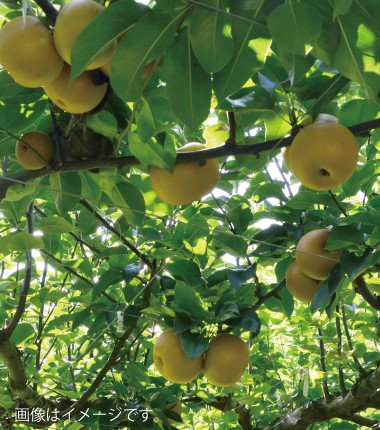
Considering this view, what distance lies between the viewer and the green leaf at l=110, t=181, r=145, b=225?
129 cm

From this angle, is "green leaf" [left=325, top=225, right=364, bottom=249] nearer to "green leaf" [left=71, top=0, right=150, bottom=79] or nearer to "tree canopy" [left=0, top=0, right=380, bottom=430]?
"tree canopy" [left=0, top=0, right=380, bottom=430]

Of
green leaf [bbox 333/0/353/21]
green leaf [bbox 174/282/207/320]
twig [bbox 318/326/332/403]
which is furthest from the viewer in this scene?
twig [bbox 318/326/332/403]

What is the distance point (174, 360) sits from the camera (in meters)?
1.52

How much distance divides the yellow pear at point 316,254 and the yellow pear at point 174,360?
0.38m

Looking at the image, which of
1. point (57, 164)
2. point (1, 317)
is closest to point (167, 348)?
point (57, 164)

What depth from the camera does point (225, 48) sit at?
0.85 m

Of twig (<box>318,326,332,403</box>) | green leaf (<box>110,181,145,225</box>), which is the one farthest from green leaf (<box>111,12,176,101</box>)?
twig (<box>318,326,332,403</box>)

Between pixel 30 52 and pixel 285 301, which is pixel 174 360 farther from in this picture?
pixel 30 52

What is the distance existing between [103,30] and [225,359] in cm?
96

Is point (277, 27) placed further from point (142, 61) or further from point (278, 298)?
point (278, 298)

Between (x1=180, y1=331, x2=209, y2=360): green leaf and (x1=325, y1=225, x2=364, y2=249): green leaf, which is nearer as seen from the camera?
(x1=325, y1=225, x2=364, y2=249): green leaf

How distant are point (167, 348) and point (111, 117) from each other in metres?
0.68

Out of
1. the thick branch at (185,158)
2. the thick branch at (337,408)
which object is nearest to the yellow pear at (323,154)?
the thick branch at (185,158)

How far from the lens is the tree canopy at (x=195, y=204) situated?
85cm
